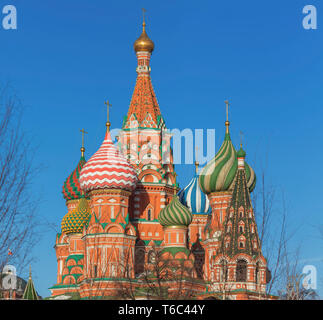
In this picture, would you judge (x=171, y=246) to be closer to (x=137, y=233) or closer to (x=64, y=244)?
(x=137, y=233)

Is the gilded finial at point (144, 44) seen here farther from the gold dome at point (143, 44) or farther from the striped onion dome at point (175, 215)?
the striped onion dome at point (175, 215)

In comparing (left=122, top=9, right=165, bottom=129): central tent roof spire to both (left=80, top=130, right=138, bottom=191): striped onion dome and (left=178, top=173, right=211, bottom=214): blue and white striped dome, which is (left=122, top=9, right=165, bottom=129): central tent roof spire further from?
(left=178, top=173, right=211, bottom=214): blue and white striped dome

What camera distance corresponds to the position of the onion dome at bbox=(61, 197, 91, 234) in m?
38.8

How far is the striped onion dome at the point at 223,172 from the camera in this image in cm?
3719

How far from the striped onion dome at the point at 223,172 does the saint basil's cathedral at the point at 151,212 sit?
47 mm

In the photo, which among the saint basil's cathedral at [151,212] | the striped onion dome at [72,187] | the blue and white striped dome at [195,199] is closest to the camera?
the saint basil's cathedral at [151,212]

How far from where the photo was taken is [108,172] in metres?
35.6

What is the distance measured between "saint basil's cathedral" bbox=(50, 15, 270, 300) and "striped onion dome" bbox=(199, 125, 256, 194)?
47 millimetres

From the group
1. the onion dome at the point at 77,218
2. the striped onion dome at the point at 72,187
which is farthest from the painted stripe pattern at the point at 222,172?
the striped onion dome at the point at 72,187

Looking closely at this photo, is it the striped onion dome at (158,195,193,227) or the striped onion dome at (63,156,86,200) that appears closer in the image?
the striped onion dome at (158,195,193,227)

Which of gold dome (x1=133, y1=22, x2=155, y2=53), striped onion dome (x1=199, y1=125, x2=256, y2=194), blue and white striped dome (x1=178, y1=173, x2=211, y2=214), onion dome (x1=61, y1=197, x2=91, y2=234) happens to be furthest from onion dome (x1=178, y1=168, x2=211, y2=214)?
gold dome (x1=133, y1=22, x2=155, y2=53)
